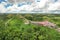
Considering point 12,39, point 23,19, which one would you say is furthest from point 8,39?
point 23,19

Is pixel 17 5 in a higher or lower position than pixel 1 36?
higher

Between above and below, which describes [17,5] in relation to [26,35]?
above

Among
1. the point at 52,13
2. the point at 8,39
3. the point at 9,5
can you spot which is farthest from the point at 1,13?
the point at 52,13

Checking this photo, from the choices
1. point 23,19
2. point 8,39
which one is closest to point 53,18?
point 23,19

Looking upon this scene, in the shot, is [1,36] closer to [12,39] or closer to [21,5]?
[12,39]

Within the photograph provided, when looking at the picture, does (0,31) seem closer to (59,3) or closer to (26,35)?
(26,35)
